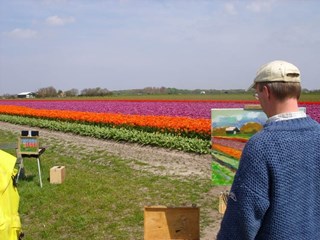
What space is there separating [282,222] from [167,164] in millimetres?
8737

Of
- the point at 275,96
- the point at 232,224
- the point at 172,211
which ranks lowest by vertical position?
the point at 172,211

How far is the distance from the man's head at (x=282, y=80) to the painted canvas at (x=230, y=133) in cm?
232

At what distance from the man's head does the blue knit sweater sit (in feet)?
0.44

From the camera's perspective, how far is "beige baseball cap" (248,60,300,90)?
6.75ft

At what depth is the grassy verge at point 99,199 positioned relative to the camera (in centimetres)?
612

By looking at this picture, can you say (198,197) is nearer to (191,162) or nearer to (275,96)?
(191,162)

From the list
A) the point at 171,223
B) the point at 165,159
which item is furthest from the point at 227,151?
the point at 165,159

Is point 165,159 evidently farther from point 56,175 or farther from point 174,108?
point 174,108

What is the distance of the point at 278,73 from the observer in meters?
2.06

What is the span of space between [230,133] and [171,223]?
144 centimetres

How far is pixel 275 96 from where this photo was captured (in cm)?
207

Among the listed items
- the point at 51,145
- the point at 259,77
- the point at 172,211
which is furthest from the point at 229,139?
the point at 51,145

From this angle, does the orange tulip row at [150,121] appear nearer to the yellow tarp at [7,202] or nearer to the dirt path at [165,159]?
the dirt path at [165,159]

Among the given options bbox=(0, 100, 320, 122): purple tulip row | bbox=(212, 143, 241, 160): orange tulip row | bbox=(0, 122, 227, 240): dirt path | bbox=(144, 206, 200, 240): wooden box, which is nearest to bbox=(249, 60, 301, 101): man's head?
bbox=(144, 206, 200, 240): wooden box
